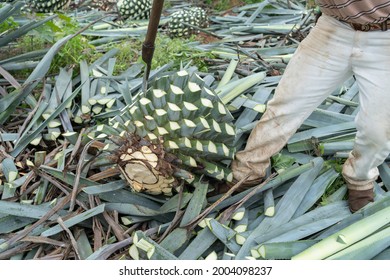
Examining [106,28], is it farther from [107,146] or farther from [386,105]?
[386,105]

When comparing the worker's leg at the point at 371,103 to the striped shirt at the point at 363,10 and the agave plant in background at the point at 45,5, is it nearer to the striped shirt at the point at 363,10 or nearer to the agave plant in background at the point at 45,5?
the striped shirt at the point at 363,10

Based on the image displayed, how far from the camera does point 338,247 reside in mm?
1981

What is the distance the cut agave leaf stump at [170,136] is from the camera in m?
2.15

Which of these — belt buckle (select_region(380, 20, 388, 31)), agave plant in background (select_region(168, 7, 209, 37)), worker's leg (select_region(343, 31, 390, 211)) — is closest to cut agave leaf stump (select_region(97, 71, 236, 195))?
worker's leg (select_region(343, 31, 390, 211))

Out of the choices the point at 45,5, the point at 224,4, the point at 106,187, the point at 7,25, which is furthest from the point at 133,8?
the point at 106,187

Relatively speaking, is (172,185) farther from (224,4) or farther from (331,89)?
(224,4)

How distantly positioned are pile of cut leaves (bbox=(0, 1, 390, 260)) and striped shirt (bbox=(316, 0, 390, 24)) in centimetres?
60

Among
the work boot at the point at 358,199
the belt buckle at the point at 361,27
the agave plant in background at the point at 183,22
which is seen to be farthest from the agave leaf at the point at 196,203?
the agave plant in background at the point at 183,22

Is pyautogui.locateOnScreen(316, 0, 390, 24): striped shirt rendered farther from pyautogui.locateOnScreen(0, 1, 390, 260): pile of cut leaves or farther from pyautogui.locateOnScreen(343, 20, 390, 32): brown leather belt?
pyautogui.locateOnScreen(0, 1, 390, 260): pile of cut leaves

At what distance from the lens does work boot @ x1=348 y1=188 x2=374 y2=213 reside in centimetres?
226

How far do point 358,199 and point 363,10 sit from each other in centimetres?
78

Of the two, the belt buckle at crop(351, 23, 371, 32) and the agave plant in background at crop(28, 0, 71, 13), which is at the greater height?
the belt buckle at crop(351, 23, 371, 32)

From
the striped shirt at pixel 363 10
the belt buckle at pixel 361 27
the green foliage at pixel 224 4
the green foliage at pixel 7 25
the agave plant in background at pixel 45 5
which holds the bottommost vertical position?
the green foliage at pixel 224 4
